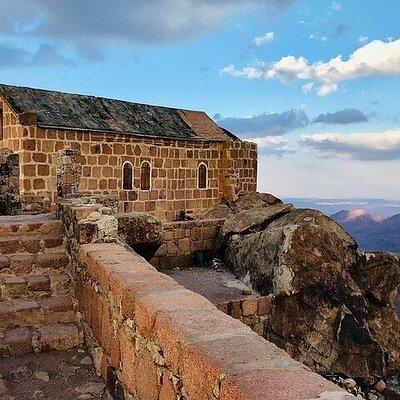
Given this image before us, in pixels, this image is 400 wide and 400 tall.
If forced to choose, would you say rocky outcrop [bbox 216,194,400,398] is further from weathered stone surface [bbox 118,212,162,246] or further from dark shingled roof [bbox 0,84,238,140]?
dark shingled roof [bbox 0,84,238,140]

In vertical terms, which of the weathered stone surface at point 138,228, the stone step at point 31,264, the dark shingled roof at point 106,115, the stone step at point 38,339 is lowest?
the stone step at point 38,339

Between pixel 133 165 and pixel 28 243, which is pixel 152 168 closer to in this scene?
pixel 133 165

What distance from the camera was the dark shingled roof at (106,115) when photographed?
51.4ft

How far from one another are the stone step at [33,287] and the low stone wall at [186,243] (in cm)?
388

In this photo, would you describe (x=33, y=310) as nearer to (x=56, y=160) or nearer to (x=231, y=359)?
(x=231, y=359)

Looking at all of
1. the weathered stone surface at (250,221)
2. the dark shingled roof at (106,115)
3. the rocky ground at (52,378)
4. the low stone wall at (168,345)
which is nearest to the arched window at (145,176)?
the dark shingled roof at (106,115)

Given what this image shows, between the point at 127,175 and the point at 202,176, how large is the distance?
401cm

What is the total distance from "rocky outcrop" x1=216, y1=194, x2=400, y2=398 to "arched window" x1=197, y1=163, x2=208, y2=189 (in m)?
11.5

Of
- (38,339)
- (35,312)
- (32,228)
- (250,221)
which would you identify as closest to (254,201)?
(250,221)

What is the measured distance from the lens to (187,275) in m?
8.81

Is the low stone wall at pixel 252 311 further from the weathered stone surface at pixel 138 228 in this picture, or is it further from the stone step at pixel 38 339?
the stone step at pixel 38 339

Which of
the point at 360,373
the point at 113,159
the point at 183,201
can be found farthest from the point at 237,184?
the point at 360,373

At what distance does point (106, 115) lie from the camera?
58.7 ft

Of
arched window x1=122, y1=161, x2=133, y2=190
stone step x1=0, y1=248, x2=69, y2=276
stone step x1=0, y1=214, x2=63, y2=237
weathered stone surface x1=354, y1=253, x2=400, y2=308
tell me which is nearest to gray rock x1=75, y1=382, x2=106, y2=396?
stone step x1=0, y1=248, x2=69, y2=276
